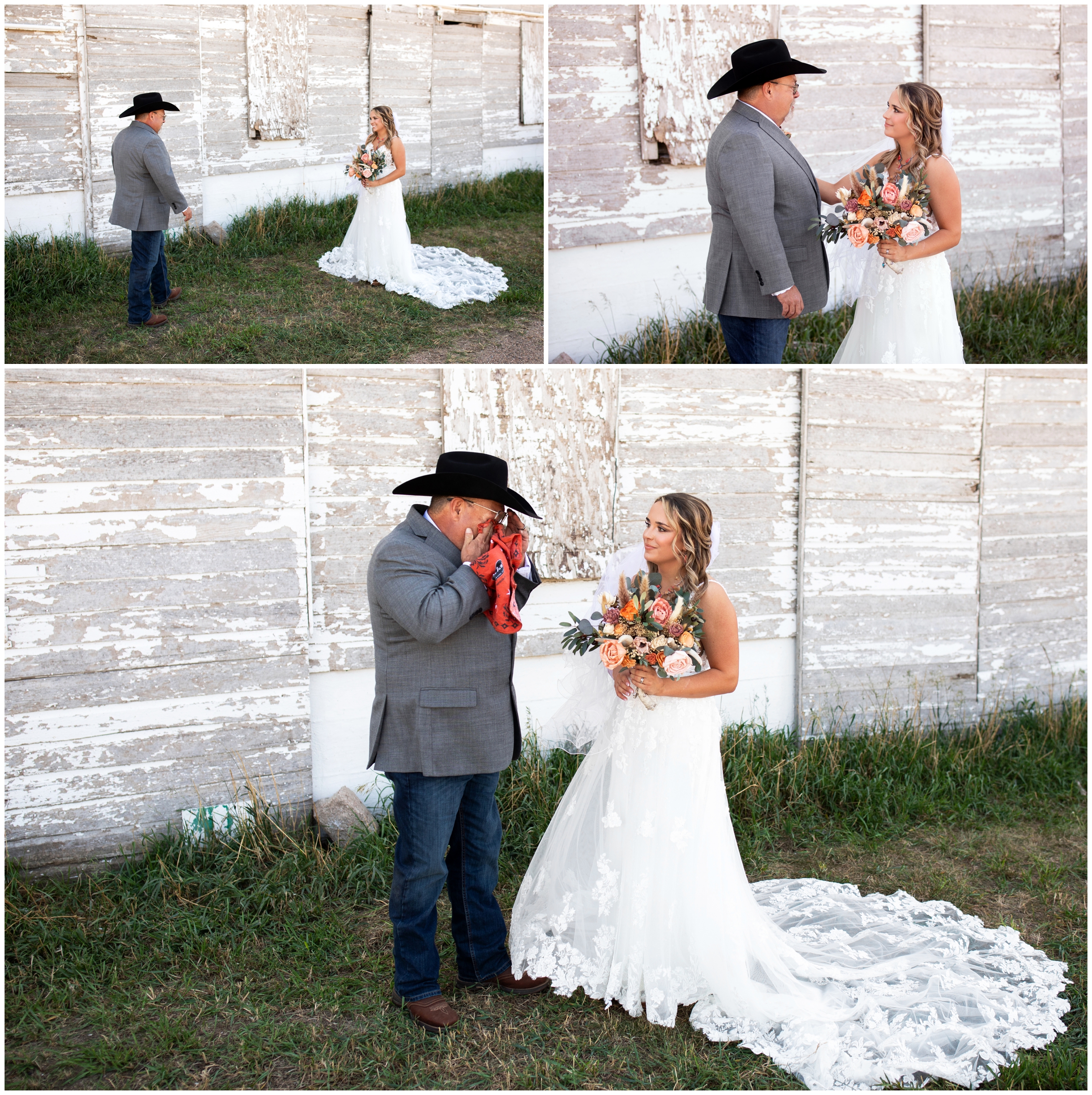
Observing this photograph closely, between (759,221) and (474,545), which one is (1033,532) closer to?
(759,221)

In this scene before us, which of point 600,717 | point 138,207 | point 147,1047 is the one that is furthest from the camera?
point 138,207

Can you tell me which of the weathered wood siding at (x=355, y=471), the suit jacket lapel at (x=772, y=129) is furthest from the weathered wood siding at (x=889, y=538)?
the weathered wood siding at (x=355, y=471)

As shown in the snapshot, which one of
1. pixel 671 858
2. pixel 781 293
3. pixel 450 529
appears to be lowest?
pixel 671 858


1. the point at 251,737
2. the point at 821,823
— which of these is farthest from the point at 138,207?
the point at 821,823

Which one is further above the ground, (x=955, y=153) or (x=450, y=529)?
(x=955, y=153)

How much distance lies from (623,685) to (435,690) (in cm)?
76

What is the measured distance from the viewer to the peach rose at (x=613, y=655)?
3607 mm

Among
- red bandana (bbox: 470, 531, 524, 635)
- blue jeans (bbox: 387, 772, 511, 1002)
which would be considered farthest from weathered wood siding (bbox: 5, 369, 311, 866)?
red bandana (bbox: 470, 531, 524, 635)

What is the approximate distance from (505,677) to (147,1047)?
198 centimetres

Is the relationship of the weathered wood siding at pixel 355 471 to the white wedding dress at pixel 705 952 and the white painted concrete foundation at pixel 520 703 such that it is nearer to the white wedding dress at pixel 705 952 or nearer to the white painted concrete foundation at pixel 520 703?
the white painted concrete foundation at pixel 520 703

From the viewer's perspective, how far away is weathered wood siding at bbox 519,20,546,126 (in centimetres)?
869

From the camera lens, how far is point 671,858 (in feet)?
12.5

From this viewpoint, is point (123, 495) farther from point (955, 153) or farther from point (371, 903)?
point (955, 153)

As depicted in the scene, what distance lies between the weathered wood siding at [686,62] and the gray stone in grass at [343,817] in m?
4.96
